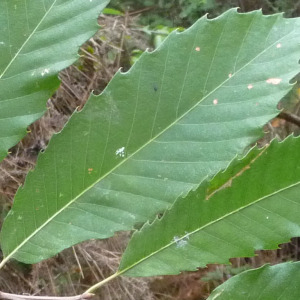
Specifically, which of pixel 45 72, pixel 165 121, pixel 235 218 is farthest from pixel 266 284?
pixel 45 72

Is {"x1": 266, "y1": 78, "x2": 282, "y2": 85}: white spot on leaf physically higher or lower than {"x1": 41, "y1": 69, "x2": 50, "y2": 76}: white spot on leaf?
lower

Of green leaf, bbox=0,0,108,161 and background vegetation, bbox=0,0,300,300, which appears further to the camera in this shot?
background vegetation, bbox=0,0,300,300

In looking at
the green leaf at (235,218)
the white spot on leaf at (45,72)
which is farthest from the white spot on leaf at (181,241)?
the white spot on leaf at (45,72)

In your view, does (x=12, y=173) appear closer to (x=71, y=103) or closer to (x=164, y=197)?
(x=71, y=103)

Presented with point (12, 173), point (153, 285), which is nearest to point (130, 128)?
point (12, 173)

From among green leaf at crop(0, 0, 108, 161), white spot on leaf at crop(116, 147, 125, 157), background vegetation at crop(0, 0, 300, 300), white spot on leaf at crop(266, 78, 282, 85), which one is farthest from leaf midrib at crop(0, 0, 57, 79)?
background vegetation at crop(0, 0, 300, 300)

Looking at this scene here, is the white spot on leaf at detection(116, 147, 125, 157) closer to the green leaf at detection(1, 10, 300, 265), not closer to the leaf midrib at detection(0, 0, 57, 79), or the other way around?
the green leaf at detection(1, 10, 300, 265)

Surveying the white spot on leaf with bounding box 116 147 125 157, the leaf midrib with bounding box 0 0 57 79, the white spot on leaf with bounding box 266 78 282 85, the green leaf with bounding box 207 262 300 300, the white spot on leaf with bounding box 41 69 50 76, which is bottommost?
the green leaf with bounding box 207 262 300 300
